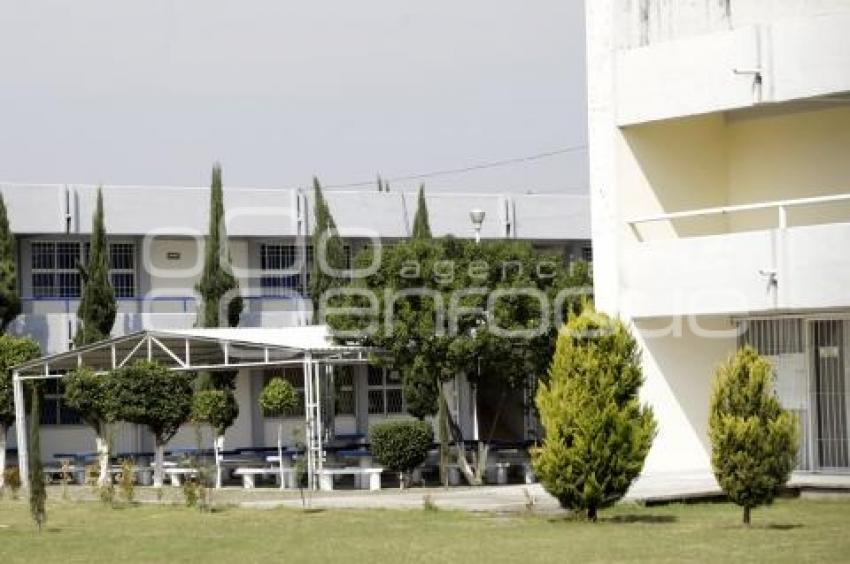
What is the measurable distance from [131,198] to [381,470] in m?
14.4

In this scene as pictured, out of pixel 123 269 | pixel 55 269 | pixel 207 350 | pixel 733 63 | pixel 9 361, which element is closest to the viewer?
pixel 733 63

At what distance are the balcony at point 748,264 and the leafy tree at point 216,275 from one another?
1578cm

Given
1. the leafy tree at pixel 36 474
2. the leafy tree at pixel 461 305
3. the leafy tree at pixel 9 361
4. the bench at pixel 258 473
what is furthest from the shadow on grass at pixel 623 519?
the leafy tree at pixel 9 361

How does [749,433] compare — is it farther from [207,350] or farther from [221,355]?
[221,355]

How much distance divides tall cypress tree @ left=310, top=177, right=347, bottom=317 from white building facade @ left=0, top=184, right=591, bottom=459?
Answer: 5.58 ft

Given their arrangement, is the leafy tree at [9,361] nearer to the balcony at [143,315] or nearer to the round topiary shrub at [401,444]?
the balcony at [143,315]

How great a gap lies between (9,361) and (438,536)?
62.3 ft

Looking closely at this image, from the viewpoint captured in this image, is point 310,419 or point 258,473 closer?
point 310,419

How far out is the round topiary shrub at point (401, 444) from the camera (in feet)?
96.7

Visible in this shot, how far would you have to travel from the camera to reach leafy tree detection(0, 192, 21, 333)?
38.4m

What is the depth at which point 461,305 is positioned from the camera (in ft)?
95.8

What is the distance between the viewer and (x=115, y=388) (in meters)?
31.5

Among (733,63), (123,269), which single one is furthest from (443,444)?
(123,269)

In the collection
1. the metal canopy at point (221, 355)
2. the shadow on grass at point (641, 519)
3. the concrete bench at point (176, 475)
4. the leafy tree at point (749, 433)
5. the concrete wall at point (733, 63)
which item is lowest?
the concrete bench at point (176, 475)
